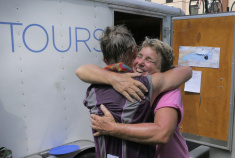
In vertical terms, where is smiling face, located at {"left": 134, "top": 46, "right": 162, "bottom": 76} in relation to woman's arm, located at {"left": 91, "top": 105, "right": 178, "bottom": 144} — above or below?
above

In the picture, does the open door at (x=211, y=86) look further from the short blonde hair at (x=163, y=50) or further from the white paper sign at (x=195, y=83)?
the short blonde hair at (x=163, y=50)

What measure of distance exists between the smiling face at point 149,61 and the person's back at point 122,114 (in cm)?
22

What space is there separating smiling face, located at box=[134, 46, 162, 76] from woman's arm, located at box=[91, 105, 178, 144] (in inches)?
13.8

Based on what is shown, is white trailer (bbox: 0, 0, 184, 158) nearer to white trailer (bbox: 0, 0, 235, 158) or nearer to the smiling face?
white trailer (bbox: 0, 0, 235, 158)

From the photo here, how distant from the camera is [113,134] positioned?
1.25 metres

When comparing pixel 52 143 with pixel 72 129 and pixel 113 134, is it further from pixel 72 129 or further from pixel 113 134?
pixel 113 134

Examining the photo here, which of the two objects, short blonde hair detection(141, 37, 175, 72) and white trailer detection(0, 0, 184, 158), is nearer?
short blonde hair detection(141, 37, 175, 72)

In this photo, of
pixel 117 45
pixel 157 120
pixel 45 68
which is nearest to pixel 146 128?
pixel 157 120

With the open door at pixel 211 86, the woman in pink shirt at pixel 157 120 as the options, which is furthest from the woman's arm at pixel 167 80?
the open door at pixel 211 86

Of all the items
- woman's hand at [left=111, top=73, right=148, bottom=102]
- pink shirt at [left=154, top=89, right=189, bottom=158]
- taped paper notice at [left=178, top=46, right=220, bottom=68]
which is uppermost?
taped paper notice at [left=178, top=46, right=220, bottom=68]

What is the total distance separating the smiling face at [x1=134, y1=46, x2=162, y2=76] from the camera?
1.55m

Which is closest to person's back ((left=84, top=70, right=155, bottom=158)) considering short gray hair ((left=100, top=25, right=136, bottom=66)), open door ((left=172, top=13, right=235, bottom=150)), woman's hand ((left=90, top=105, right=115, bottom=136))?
woman's hand ((left=90, top=105, right=115, bottom=136))

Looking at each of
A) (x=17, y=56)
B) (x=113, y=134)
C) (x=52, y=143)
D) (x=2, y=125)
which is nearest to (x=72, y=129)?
(x=52, y=143)

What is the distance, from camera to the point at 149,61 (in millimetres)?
1557
